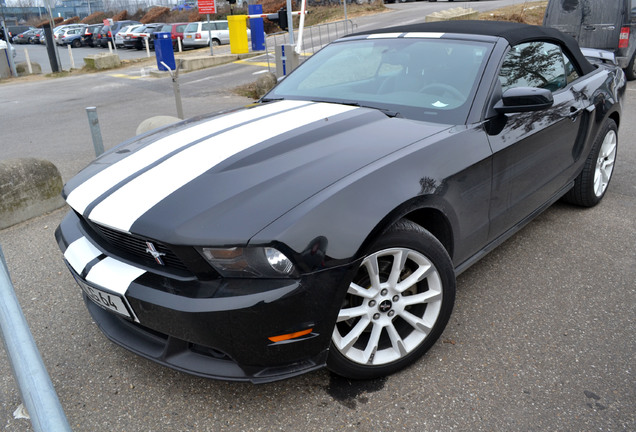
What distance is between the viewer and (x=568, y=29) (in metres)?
10.4

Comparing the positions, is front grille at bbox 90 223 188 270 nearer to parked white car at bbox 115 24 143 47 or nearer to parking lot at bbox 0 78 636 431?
parking lot at bbox 0 78 636 431

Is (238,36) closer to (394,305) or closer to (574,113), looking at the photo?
(574,113)

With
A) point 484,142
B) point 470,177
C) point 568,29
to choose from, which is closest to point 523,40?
point 484,142

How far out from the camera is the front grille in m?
2.14

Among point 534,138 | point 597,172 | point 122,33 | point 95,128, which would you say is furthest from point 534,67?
point 122,33

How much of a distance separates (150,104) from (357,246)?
35.1 ft

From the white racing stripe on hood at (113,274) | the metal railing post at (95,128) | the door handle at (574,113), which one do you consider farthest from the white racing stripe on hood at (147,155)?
the metal railing post at (95,128)

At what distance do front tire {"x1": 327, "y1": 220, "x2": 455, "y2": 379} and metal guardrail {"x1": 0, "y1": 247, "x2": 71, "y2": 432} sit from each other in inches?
47.7

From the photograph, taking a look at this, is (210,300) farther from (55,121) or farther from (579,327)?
(55,121)

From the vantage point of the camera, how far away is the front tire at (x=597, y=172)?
164 inches

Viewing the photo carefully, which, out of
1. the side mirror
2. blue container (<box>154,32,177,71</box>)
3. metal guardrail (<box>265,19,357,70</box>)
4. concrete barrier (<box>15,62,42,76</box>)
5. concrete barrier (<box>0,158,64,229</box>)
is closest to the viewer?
the side mirror

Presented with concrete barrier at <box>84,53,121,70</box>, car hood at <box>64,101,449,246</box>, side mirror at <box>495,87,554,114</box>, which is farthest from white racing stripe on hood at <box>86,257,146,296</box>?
concrete barrier at <box>84,53,121,70</box>

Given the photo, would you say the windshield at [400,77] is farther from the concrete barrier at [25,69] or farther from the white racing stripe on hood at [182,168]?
the concrete barrier at [25,69]

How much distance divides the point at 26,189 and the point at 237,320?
354 centimetres
